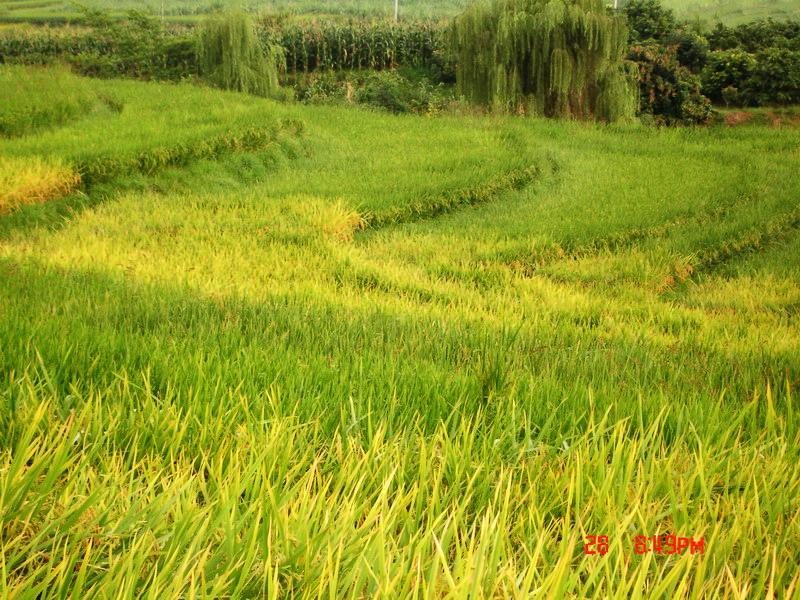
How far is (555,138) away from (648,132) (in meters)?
1.74

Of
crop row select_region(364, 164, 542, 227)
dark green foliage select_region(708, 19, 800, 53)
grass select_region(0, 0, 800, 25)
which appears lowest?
crop row select_region(364, 164, 542, 227)

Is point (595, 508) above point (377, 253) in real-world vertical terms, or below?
above

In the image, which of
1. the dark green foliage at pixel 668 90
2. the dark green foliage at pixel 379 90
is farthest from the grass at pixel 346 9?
the dark green foliage at pixel 668 90

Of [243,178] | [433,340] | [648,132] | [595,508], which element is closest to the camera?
[595,508]

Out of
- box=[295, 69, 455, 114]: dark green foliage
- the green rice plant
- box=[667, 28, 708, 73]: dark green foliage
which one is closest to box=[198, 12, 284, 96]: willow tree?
box=[295, 69, 455, 114]: dark green foliage

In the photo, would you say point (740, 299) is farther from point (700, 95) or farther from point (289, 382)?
point (700, 95)

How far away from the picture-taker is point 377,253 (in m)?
5.48

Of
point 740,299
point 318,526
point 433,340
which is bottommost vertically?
point 740,299

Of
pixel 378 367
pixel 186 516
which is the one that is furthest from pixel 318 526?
pixel 378 367

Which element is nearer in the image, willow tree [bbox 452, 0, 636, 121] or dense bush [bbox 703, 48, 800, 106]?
willow tree [bbox 452, 0, 636, 121]

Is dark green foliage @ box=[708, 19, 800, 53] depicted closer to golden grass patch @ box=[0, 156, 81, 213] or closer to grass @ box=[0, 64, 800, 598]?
grass @ box=[0, 64, 800, 598]

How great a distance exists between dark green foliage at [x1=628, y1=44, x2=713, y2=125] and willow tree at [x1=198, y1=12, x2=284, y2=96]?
24.3 ft

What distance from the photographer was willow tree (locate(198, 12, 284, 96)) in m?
11.8

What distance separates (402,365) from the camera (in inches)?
77.6
